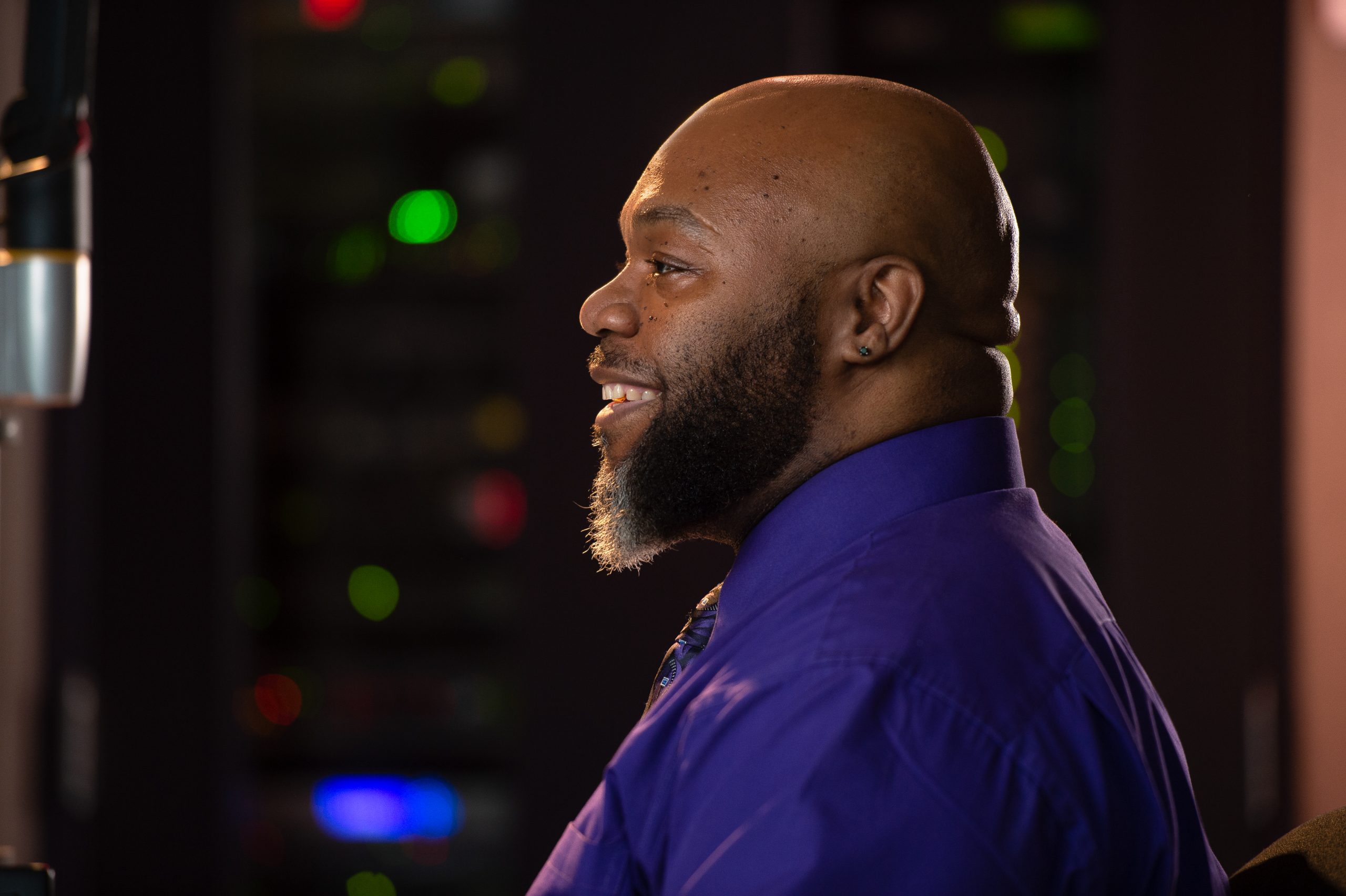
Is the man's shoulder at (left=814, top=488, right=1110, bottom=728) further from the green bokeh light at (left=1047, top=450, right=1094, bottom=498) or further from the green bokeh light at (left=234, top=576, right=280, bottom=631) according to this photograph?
the green bokeh light at (left=234, top=576, right=280, bottom=631)

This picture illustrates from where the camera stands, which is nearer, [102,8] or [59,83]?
[59,83]

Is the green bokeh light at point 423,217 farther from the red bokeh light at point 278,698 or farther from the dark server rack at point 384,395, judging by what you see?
the red bokeh light at point 278,698

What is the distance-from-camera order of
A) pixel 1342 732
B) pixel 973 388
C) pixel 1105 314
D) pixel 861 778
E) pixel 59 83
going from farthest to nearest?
pixel 1105 314, pixel 1342 732, pixel 59 83, pixel 973 388, pixel 861 778

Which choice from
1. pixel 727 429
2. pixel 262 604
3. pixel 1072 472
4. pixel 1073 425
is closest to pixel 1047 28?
pixel 1073 425

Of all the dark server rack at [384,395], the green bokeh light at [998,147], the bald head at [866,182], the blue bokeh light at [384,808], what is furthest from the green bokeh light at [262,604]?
the bald head at [866,182]

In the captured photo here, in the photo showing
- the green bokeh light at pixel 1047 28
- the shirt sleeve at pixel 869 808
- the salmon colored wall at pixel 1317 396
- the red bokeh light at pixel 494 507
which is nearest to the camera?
the shirt sleeve at pixel 869 808

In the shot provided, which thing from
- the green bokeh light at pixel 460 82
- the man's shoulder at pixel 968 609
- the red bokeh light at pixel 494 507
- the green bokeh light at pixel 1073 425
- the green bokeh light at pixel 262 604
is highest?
the green bokeh light at pixel 460 82

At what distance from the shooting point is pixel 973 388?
877 mm

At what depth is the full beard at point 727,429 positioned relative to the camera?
0.87 metres

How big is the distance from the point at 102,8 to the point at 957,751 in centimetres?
276

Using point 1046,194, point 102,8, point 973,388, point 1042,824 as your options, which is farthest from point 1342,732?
point 102,8

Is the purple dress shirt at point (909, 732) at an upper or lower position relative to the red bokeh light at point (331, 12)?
lower

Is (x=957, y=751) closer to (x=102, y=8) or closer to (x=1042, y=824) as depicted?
(x=1042, y=824)

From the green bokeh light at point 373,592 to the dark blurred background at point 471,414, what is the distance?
1 cm
